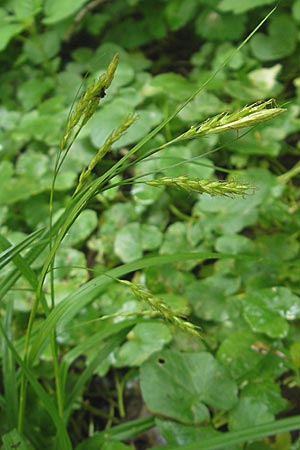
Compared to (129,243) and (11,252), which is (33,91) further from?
(11,252)

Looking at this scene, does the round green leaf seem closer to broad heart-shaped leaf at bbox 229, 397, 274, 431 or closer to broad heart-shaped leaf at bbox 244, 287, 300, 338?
broad heart-shaped leaf at bbox 244, 287, 300, 338

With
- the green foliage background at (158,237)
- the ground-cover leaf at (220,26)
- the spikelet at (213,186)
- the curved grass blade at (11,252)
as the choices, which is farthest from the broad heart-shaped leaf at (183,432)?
the ground-cover leaf at (220,26)

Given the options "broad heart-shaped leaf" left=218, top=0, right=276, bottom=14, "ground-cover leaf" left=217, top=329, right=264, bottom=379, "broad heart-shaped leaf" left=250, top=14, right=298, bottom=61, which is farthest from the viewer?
"broad heart-shaped leaf" left=250, top=14, right=298, bottom=61

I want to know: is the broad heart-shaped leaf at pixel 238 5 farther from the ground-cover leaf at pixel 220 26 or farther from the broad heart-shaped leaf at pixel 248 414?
the broad heart-shaped leaf at pixel 248 414

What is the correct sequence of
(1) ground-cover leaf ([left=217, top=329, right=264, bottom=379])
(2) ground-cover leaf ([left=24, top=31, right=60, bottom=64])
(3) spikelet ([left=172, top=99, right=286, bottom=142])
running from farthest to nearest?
(2) ground-cover leaf ([left=24, top=31, right=60, bottom=64]), (1) ground-cover leaf ([left=217, top=329, right=264, bottom=379]), (3) spikelet ([left=172, top=99, right=286, bottom=142])

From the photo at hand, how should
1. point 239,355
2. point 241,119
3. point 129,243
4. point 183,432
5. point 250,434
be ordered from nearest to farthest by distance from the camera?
point 241,119 → point 250,434 → point 183,432 → point 239,355 → point 129,243

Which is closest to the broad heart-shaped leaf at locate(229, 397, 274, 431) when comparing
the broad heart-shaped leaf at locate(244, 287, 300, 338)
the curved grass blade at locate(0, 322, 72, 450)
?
the broad heart-shaped leaf at locate(244, 287, 300, 338)

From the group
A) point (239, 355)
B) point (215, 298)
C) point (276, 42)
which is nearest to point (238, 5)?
point (276, 42)
